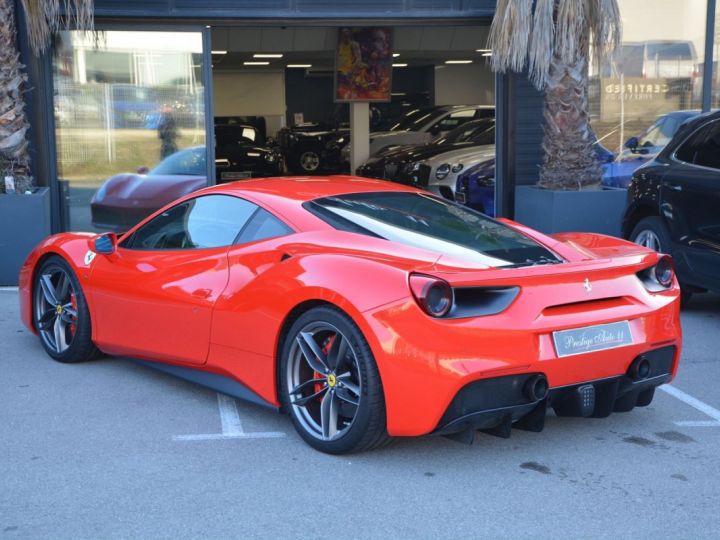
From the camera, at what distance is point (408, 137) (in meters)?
18.7

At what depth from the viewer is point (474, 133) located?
50.0 feet

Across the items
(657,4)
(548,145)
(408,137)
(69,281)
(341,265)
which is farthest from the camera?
(408,137)

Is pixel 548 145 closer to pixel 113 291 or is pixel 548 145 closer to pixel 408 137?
pixel 113 291

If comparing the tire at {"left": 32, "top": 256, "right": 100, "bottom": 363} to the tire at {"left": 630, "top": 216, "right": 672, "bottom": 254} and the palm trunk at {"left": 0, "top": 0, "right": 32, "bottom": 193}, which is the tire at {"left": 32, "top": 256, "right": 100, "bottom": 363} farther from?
the tire at {"left": 630, "top": 216, "right": 672, "bottom": 254}

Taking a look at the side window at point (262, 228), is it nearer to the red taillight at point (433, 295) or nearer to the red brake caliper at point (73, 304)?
the red taillight at point (433, 295)

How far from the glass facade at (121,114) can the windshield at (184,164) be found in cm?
1

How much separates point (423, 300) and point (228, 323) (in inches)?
50.7

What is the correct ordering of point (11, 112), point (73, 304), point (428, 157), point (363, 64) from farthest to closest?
point (363, 64)
point (428, 157)
point (11, 112)
point (73, 304)

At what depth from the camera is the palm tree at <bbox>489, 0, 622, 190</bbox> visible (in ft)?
32.2

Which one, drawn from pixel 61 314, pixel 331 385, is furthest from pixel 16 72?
pixel 331 385

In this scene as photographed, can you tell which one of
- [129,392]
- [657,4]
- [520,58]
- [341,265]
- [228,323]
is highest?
[657,4]

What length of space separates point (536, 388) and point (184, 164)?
763 centimetres

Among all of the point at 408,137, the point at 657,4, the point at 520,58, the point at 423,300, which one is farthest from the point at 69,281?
the point at 408,137

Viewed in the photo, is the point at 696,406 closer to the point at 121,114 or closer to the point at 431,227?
the point at 431,227
